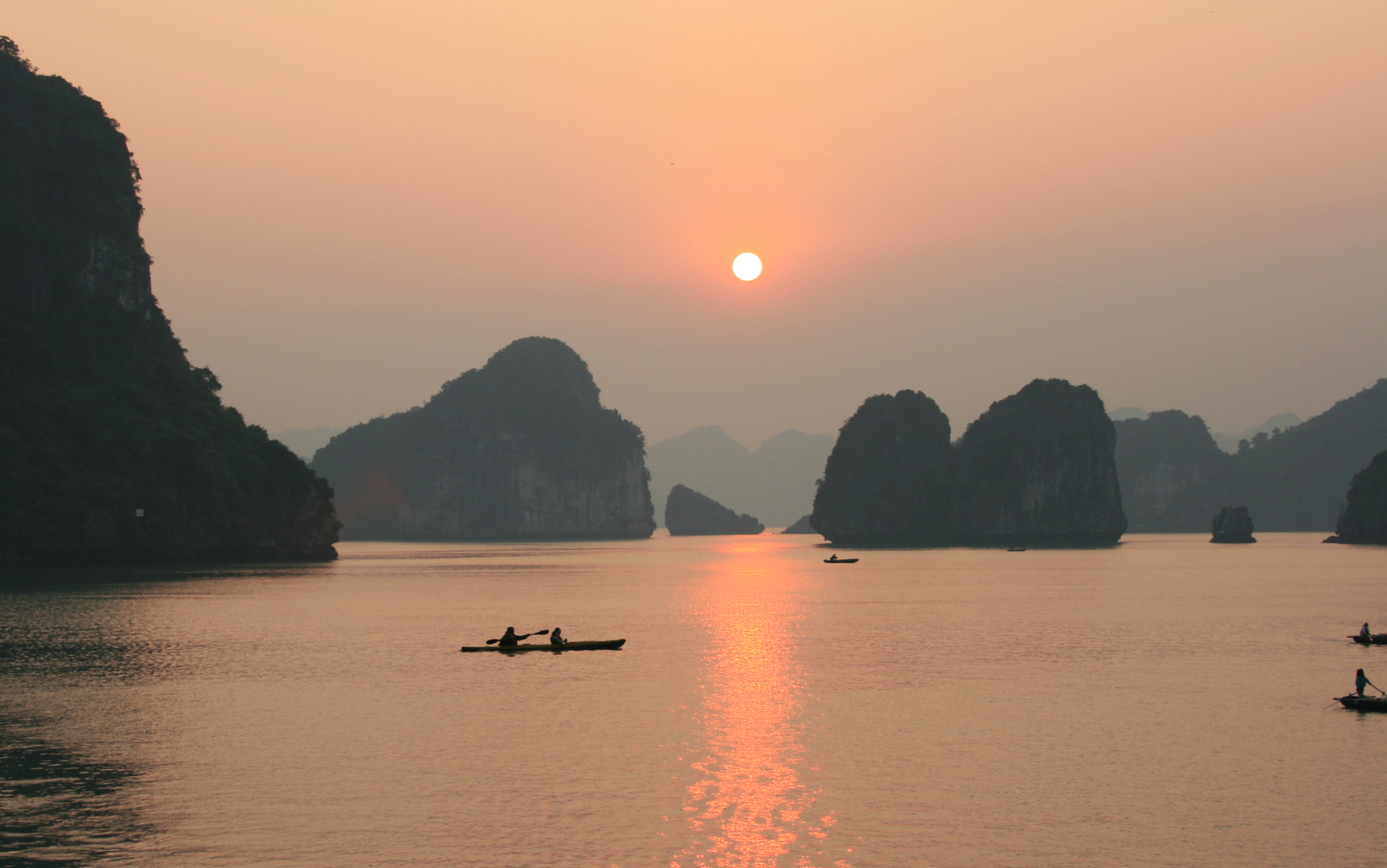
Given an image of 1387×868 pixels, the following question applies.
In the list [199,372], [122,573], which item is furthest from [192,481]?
[199,372]

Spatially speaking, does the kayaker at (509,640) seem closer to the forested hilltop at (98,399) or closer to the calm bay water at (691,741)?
the calm bay water at (691,741)

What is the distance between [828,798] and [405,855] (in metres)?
8.71

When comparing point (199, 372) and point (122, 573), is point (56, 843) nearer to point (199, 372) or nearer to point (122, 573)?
point (122, 573)

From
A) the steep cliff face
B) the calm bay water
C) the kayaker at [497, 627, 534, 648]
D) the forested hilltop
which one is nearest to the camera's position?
the calm bay water

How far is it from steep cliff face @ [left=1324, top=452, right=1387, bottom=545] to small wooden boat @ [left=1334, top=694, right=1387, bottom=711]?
→ 158 metres

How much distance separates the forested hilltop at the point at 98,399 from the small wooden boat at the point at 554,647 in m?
64.8

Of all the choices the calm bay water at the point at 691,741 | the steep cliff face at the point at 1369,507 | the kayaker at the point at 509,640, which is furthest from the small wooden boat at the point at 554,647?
the steep cliff face at the point at 1369,507

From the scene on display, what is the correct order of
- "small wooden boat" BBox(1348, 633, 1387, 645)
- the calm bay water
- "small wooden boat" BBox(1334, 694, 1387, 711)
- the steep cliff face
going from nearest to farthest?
1. the calm bay water
2. "small wooden boat" BBox(1334, 694, 1387, 711)
3. "small wooden boat" BBox(1348, 633, 1387, 645)
4. the steep cliff face

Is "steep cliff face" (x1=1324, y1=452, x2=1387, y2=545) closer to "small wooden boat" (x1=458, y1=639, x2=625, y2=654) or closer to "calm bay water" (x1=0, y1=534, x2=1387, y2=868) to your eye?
"calm bay water" (x1=0, y1=534, x2=1387, y2=868)

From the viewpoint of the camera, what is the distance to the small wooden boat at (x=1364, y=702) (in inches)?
1348

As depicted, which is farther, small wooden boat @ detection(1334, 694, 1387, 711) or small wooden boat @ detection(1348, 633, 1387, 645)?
small wooden boat @ detection(1348, 633, 1387, 645)

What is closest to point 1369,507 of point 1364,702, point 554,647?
point 1364,702

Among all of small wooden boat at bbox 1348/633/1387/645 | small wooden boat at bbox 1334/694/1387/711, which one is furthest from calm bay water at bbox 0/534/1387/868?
small wooden boat at bbox 1348/633/1387/645

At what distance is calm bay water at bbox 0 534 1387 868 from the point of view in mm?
21578
